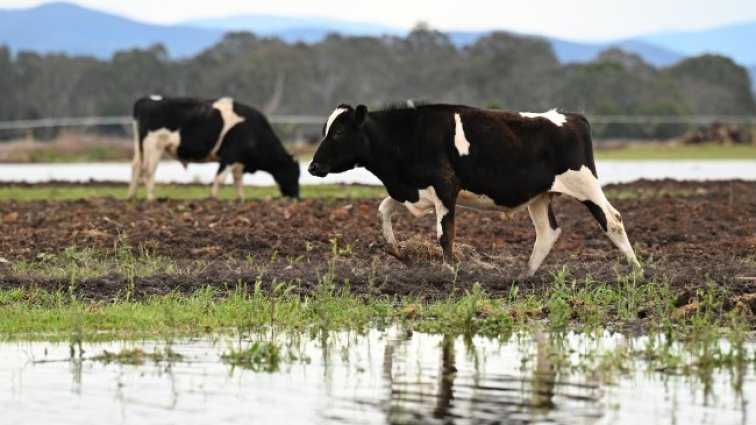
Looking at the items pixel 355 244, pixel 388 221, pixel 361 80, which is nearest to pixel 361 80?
pixel 361 80

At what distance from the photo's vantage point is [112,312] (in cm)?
1272

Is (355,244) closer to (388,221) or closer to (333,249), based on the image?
(388,221)

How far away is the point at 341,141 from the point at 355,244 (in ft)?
6.68

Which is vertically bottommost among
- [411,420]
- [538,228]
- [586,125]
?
[411,420]

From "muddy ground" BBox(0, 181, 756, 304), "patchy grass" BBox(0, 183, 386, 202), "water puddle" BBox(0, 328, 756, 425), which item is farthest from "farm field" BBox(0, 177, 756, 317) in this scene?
"patchy grass" BBox(0, 183, 386, 202)

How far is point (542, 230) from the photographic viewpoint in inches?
611

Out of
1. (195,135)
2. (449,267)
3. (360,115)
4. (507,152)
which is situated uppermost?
(195,135)

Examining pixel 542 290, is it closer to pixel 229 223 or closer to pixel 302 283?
pixel 302 283

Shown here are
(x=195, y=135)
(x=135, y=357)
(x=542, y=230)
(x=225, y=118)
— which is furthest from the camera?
(x=225, y=118)

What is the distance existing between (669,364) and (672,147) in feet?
144

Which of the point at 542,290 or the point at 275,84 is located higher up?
the point at 275,84

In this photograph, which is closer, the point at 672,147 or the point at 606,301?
the point at 606,301

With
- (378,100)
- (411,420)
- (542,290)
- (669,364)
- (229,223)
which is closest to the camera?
(411,420)

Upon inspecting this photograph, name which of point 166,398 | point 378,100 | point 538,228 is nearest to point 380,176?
point 538,228
